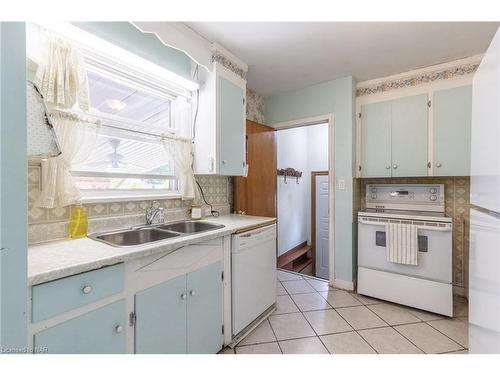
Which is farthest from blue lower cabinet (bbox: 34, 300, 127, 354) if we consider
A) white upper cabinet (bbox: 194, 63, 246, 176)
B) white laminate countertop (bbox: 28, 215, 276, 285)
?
white upper cabinet (bbox: 194, 63, 246, 176)

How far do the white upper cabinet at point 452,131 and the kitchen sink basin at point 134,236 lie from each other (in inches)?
100

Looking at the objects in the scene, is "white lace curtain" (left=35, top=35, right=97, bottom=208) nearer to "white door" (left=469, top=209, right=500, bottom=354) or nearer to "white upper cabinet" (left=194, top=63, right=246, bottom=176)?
"white upper cabinet" (left=194, top=63, right=246, bottom=176)

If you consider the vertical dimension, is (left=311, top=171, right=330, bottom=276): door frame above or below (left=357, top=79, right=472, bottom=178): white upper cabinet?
below

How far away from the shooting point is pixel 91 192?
4.91 ft

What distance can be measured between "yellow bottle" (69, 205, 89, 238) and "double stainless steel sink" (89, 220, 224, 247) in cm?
6

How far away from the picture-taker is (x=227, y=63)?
2.02m

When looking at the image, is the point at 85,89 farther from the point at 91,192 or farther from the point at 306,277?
the point at 306,277

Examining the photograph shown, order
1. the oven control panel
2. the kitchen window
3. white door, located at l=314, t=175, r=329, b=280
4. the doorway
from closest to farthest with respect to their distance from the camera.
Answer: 1. the kitchen window
2. the oven control panel
3. the doorway
4. white door, located at l=314, t=175, r=329, b=280

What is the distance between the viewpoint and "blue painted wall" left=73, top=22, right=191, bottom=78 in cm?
135

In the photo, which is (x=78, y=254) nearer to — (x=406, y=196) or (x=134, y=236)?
(x=134, y=236)

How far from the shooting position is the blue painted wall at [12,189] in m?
0.47

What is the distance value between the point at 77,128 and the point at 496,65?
6.39ft

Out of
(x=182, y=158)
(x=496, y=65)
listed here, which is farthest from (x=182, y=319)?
(x=496, y=65)
